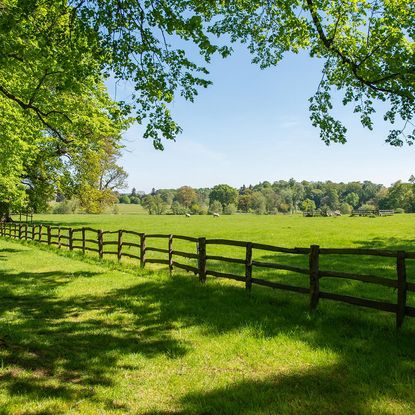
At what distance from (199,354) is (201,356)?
100 millimetres

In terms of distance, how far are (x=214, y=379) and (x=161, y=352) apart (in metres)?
1.38

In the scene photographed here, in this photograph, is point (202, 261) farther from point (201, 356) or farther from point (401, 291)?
point (401, 291)

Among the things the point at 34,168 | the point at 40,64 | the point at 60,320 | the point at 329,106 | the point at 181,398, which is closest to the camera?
the point at 181,398

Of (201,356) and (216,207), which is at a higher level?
(216,207)

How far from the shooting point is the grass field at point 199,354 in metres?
4.61

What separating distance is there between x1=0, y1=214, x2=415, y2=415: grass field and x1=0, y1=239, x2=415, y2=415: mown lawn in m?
0.02

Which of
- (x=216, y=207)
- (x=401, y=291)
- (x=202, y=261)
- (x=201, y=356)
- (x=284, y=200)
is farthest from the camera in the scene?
(x=284, y=200)

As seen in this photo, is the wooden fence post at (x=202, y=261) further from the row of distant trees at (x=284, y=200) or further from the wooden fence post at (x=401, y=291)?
the row of distant trees at (x=284, y=200)

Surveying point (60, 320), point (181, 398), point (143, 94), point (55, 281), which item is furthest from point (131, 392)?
point (55, 281)

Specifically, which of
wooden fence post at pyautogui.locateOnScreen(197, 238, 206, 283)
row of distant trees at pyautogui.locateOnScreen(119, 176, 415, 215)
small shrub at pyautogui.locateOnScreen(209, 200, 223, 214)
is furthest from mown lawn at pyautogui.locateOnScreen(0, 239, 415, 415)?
small shrub at pyautogui.locateOnScreen(209, 200, 223, 214)

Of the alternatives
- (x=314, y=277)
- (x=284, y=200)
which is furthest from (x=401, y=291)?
(x=284, y=200)

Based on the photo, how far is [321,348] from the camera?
6223 mm

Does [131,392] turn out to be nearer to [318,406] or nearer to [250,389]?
[250,389]

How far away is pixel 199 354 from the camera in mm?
6242
